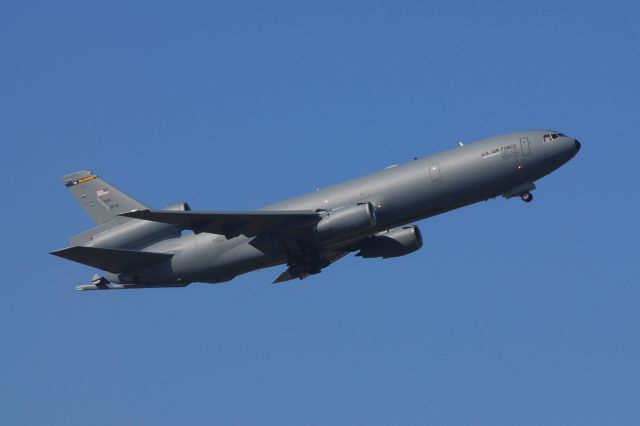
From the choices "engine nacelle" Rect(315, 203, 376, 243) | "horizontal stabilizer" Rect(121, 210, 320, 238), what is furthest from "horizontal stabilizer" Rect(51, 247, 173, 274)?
"engine nacelle" Rect(315, 203, 376, 243)

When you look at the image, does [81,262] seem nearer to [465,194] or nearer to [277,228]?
[277,228]

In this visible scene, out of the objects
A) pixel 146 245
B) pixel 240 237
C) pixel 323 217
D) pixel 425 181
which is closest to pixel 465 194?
pixel 425 181

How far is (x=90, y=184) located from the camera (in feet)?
208

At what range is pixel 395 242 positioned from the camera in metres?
61.4

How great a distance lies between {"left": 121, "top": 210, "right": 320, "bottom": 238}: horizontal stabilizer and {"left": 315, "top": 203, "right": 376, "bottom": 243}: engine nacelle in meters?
0.69

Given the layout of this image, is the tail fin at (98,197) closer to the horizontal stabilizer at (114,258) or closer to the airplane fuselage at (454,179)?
the horizontal stabilizer at (114,258)

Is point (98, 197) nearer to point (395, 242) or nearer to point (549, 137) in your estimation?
point (395, 242)

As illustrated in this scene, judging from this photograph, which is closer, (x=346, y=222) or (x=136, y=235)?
(x=346, y=222)

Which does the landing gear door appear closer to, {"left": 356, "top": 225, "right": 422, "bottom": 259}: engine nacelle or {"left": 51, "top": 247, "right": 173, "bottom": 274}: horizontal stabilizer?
{"left": 356, "top": 225, "right": 422, "bottom": 259}: engine nacelle

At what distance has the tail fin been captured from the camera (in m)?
62.2

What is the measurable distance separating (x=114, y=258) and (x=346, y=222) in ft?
40.9

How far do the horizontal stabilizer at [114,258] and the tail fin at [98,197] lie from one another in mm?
2886

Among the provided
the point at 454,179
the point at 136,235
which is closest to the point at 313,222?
the point at 454,179

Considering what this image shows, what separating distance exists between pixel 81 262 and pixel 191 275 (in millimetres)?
5603
